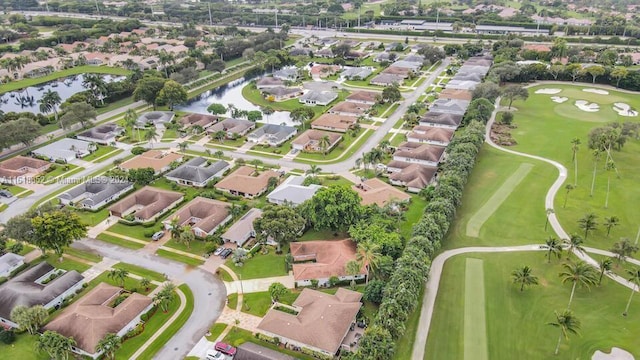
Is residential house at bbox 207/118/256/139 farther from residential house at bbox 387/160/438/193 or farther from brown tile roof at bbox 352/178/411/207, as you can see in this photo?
residential house at bbox 387/160/438/193

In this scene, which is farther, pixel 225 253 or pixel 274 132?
pixel 274 132

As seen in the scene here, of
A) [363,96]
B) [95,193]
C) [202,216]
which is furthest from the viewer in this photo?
[363,96]

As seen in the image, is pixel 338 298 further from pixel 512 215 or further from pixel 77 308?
pixel 512 215

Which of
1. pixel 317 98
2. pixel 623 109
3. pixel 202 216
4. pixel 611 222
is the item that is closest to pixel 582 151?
pixel 611 222

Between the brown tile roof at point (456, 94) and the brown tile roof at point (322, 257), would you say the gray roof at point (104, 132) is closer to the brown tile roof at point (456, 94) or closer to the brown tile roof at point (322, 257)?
the brown tile roof at point (322, 257)

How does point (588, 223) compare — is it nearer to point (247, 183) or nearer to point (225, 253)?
point (225, 253)

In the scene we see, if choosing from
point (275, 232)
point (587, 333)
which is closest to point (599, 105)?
point (587, 333)
